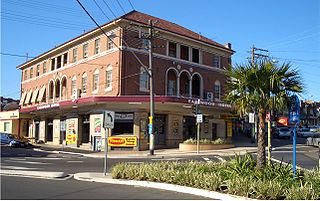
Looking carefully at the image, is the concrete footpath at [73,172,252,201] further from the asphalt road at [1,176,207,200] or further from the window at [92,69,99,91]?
the window at [92,69,99,91]

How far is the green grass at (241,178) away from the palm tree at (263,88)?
76 cm

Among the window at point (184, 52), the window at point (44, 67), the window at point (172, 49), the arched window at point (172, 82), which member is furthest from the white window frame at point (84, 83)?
the window at point (44, 67)

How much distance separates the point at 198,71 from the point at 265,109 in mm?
31130

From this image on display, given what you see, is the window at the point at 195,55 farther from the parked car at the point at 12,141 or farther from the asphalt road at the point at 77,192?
the asphalt road at the point at 77,192

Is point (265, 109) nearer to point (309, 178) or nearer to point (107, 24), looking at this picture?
point (309, 178)

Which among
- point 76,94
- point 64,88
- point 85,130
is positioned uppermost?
point 64,88

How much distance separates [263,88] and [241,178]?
2.94 meters

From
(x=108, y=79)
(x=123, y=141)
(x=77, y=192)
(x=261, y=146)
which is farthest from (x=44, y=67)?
(x=261, y=146)

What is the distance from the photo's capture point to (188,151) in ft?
104

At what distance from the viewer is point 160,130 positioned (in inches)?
1425

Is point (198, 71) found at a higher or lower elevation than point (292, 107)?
higher

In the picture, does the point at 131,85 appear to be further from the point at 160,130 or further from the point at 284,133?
the point at 284,133

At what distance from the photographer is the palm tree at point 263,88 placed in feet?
36.8

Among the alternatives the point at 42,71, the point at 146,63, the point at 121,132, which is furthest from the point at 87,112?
the point at 42,71
